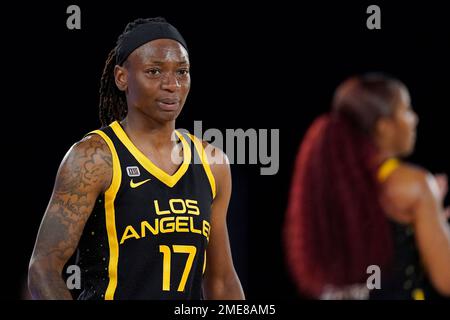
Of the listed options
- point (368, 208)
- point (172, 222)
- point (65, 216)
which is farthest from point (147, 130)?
point (368, 208)

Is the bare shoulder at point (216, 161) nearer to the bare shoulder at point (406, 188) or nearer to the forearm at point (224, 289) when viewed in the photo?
the forearm at point (224, 289)

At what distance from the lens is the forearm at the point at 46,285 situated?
12.0ft

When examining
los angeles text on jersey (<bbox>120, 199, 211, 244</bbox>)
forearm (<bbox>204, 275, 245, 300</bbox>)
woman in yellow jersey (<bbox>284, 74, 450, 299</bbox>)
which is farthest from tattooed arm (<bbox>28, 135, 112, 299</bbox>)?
woman in yellow jersey (<bbox>284, 74, 450, 299</bbox>)

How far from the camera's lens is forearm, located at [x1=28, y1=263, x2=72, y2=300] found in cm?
364

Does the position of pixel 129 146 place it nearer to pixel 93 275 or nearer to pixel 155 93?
pixel 155 93

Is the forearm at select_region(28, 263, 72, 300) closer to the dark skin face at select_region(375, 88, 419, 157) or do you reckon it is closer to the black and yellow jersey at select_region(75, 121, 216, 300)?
the black and yellow jersey at select_region(75, 121, 216, 300)

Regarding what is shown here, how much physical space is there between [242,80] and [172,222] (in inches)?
110

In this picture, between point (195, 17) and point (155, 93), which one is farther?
point (195, 17)

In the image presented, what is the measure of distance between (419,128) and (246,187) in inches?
51.7

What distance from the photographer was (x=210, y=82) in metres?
6.54

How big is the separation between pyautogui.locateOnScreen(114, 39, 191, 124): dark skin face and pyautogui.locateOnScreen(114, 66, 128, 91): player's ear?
2.4 inches

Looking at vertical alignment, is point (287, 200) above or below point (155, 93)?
below

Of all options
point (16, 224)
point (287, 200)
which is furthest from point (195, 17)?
point (16, 224)

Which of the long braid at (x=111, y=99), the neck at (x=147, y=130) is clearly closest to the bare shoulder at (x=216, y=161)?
the neck at (x=147, y=130)
